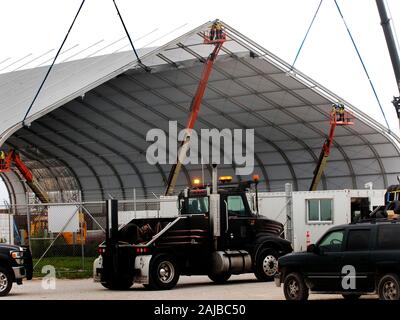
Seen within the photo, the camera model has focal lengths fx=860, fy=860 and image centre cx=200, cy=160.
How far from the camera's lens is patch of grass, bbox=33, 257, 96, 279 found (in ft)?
86.3

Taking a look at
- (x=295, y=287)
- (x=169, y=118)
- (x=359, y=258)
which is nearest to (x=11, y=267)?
(x=295, y=287)

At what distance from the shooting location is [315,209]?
32.3 metres

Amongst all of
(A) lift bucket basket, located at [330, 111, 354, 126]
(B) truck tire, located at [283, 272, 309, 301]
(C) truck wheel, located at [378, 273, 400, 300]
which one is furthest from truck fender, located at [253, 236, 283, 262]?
(A) lift bucket basket, located at [330, 111, 354, 126]

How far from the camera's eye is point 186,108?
168 ft

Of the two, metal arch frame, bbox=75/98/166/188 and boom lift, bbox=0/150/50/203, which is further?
metal arch frame, bbox=75/98/166/188

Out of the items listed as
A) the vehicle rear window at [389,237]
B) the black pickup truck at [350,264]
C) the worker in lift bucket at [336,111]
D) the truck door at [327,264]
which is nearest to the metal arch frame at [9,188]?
the worker in lift bucket at [336,111]

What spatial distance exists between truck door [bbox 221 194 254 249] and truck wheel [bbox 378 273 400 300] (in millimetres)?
8324

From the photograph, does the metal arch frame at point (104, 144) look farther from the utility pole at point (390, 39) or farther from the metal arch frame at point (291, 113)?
the utility pole at point (390, 39)

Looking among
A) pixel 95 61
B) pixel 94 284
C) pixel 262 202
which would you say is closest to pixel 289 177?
pixel 95 61

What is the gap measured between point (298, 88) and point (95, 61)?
425 inches

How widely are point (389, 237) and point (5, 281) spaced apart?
9483 mm

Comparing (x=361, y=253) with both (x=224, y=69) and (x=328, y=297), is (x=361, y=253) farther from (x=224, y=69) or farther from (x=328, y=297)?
(x=224, y=69)

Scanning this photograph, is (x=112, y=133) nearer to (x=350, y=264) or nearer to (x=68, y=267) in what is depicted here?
(x=68, y=267)

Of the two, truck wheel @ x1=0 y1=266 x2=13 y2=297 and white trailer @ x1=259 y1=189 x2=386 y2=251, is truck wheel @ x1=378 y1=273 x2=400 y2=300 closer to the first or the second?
truck wheel @ x1=0 y1=266 x2=13 y2=297
